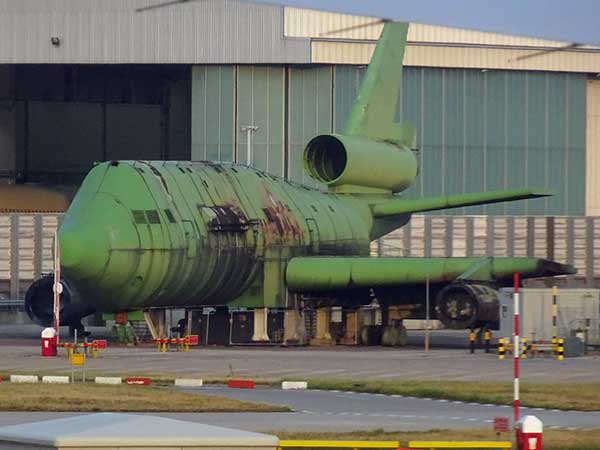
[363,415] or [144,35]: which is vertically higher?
[144,35]

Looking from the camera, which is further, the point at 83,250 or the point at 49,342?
the point at 83,250

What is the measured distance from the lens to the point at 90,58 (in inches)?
3169

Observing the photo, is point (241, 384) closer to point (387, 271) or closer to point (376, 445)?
point (376, 445)

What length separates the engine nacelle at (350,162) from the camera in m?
63.4

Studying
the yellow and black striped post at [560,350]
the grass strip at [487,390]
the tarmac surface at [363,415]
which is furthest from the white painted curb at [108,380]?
the yellow and black striped post at [560,350]

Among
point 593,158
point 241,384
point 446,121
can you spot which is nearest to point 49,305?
point 241,384

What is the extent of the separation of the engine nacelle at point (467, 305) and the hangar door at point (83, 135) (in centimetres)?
4596

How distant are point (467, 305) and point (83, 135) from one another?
49666 millimetres

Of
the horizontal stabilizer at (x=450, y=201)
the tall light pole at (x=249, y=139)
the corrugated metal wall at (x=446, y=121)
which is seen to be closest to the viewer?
the horizontal stabilizer at (x=450, y=201)

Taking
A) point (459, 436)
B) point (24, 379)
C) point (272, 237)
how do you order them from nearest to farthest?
point (459, 436) → point (24, 379) → point (272, 237)

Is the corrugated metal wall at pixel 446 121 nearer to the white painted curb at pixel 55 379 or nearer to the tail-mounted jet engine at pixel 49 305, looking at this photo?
the tail-mounted jet engine at pixel 49 305

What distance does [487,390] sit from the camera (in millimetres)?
36438

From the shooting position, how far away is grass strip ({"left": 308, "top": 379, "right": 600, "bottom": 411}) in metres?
33.8

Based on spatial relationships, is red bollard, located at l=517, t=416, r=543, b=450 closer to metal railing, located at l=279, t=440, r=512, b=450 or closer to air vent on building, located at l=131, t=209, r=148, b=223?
metal railing, located at l=279, t=440, r=512, b=450
